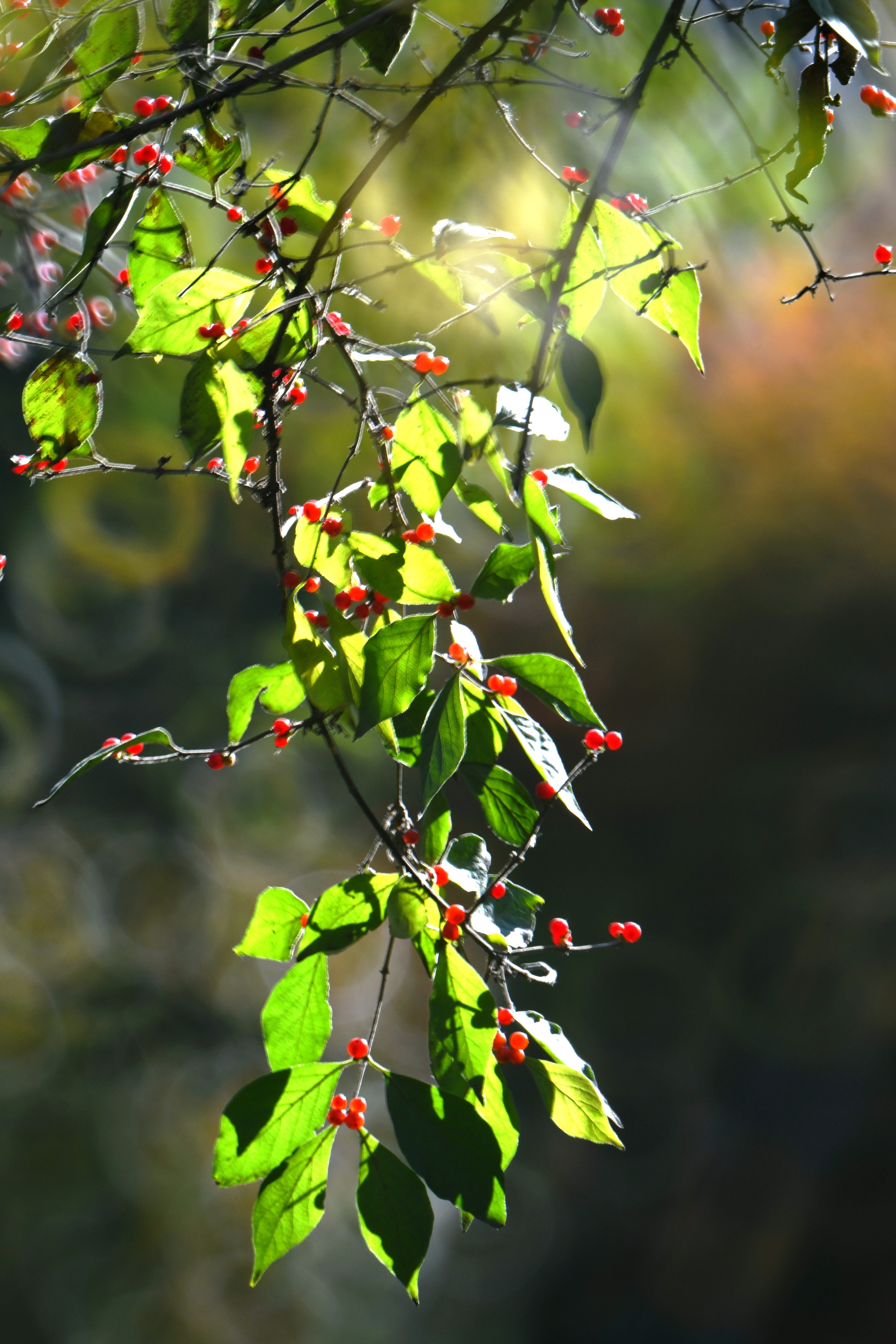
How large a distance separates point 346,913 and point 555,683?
152 millimetres

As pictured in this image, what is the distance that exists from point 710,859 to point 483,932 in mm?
2605

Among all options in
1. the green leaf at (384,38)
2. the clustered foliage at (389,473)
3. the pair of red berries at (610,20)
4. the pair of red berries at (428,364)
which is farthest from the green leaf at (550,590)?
the pair of red berries at (610,20)

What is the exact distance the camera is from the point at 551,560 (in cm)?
43

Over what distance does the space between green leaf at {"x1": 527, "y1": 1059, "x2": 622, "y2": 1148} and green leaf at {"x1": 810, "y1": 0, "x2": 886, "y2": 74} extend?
411mm

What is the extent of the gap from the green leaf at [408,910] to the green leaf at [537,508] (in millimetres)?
176

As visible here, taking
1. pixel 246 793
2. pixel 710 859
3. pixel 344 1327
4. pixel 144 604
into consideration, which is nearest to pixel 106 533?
pixel 144 604

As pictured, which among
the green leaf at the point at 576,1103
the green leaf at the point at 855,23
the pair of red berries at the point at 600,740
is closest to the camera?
the green leaf at the point at 855,23

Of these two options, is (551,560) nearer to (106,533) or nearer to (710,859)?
(710,859)

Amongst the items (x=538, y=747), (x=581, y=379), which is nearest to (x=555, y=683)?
(x=538, y=747)

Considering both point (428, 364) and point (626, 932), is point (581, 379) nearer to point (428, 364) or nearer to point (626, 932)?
point (428, 364)

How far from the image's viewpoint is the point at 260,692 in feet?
1.70

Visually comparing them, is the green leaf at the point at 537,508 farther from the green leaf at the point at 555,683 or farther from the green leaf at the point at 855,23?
the green leaf at the point at 855,23

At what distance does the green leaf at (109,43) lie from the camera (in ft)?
1.49

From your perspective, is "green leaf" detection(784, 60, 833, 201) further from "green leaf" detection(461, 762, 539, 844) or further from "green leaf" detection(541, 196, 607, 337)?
"green leaf" detection(461, 762, 539, 844)
